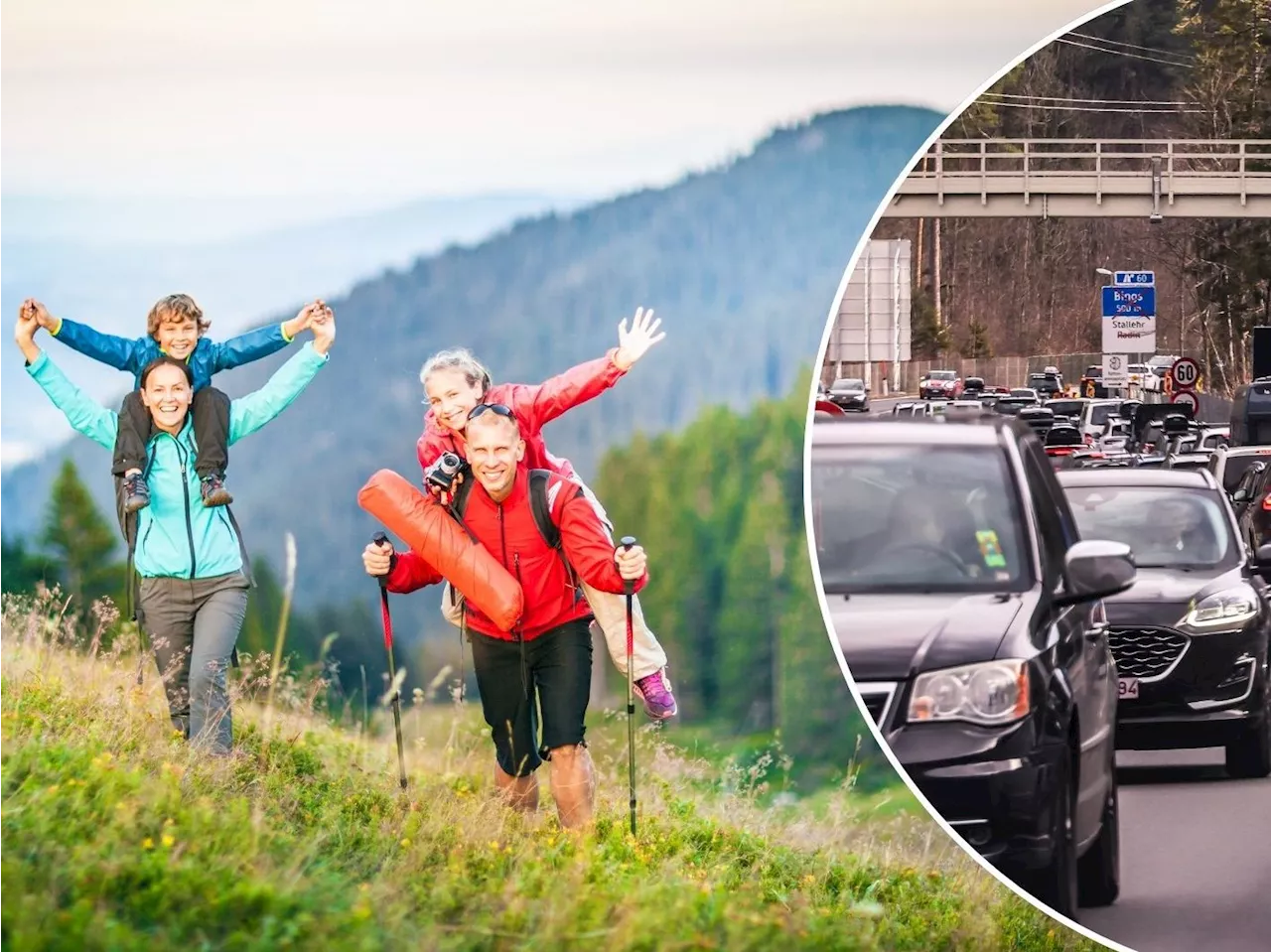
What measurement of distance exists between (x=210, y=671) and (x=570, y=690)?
112 cm

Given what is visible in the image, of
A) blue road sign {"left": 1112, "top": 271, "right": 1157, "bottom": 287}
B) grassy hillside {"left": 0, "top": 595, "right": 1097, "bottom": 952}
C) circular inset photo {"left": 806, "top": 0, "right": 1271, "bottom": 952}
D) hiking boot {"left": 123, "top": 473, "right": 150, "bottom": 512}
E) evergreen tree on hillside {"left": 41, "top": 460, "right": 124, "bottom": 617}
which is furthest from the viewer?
evergreen tree on hillside {"left": 41, "top": 460, "right": 124, "bottom": 617}

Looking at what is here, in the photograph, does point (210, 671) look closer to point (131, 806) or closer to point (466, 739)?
point (131, 806)

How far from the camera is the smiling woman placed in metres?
5.35

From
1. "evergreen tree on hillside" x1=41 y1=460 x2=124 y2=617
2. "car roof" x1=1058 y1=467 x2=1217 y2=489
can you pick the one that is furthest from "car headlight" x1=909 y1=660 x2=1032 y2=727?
"evergreen tree on hillside" x1=41 y1=460 x2=124 y2=617

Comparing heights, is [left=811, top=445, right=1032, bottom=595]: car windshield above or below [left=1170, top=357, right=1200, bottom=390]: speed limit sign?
below

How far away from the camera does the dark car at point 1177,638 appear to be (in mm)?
4836

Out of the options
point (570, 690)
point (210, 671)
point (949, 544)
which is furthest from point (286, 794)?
point (949, 544)

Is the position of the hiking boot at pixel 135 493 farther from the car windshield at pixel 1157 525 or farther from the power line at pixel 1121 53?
the power line at pixel 1121 53

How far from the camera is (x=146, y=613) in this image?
17.9ft

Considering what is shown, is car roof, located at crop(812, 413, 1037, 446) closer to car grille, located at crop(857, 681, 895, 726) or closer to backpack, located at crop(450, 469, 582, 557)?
car grille, located at crop(857, 681, 895, 726)

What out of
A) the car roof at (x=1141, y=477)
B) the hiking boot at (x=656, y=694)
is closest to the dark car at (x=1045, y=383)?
the car roof at (x=1141, y=477)

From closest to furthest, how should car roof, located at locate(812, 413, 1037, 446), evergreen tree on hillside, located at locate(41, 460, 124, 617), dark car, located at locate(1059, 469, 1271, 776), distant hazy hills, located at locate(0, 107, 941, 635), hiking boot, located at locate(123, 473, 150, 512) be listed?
car roof, located at locate(812, 413, 1037, 446)
dark car, located at locate(1059, 469, 1271, 776)
hiking boot, located at locate(123, 473, 150, 512)
distant hazy hills, located at locate(0, 107, 941, 635)
evergreen tree on hillside, located at locate(41, 460, 124, 617)

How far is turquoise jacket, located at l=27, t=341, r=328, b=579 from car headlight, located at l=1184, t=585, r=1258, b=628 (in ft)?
8.81

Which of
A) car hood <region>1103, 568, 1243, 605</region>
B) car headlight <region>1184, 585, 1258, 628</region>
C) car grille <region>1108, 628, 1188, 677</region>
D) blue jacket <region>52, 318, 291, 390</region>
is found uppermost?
blue jacket <region>52, 318, 291, 390</region>
